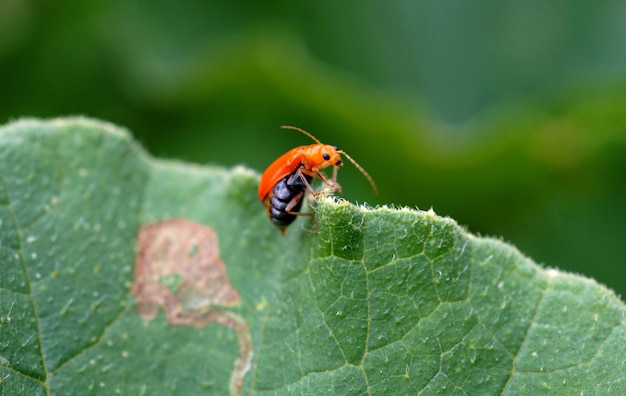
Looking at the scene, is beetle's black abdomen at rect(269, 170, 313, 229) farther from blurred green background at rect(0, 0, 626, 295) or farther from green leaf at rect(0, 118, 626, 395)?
blurred green background at rect(0, 0, 626, 295)

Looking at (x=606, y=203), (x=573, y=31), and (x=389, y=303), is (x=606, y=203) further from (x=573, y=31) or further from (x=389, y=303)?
(x=389, y=303)

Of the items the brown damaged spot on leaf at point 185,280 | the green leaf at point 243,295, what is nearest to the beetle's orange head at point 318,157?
the green leaf at point 243,295

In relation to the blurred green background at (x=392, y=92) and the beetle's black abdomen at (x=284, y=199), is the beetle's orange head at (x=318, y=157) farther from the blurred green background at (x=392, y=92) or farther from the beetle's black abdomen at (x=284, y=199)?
the blurred green background at (x=392, y=92)

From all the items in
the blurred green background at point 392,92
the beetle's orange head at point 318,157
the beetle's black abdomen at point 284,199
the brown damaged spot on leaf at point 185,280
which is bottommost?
the brown damaged spot on leaf at point 185,280

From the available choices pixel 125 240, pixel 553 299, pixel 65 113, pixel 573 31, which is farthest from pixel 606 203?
pixel 65 113

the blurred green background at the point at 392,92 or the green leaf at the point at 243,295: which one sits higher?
the blurred green background at the point at 392,92

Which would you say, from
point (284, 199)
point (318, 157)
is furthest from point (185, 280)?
point (318, 157)

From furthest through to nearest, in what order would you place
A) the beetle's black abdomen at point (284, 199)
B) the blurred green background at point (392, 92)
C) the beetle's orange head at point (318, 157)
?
the blurred green background at point (392, 92), the beetle's orange head at point (318, 157), the beetle's black abdomen at point (284, 199)
